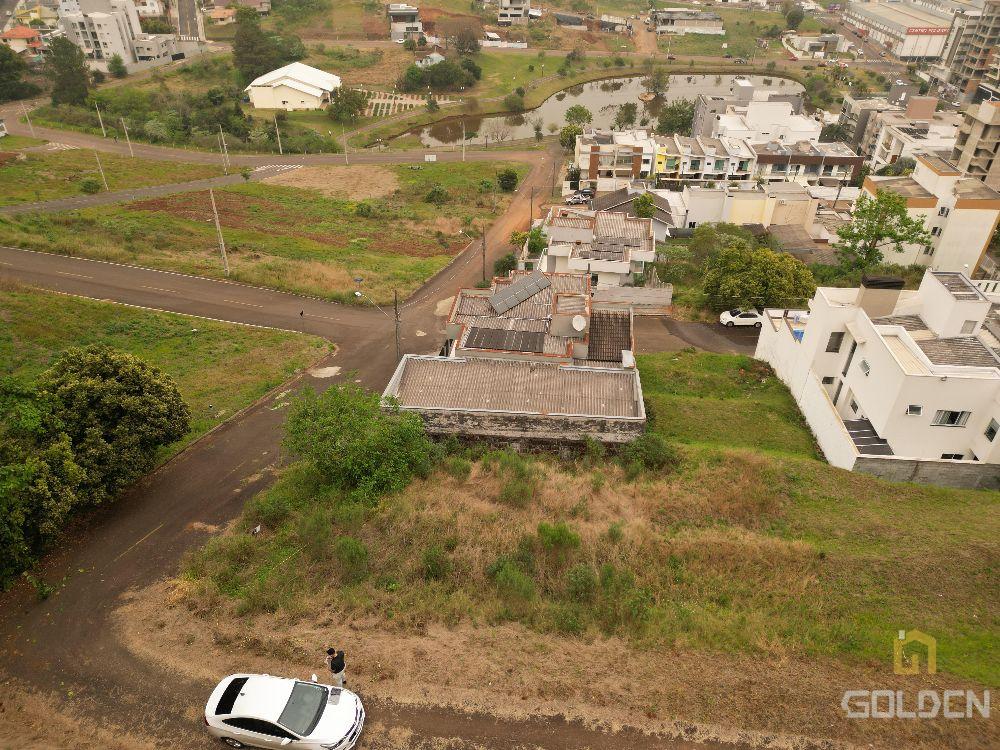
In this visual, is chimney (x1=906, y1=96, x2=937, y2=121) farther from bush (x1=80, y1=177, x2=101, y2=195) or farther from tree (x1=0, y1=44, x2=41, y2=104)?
tree (x1=0, y1=44, x2=41, y2=104)

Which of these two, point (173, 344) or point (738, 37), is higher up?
point (738, 37)

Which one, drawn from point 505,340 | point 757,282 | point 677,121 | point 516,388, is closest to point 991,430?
point 757,282

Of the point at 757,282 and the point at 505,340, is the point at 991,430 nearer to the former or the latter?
the point at 757,282

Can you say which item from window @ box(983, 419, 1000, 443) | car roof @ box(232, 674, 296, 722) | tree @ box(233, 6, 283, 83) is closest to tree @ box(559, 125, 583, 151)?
tree @ box(233, 6, 283, 83)

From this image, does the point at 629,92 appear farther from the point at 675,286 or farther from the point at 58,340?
the point at 58,340

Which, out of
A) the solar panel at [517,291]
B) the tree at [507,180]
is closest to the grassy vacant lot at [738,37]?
the tree at [507,180]

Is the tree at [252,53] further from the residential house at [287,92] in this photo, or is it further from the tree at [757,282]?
the tree at [757,282]
